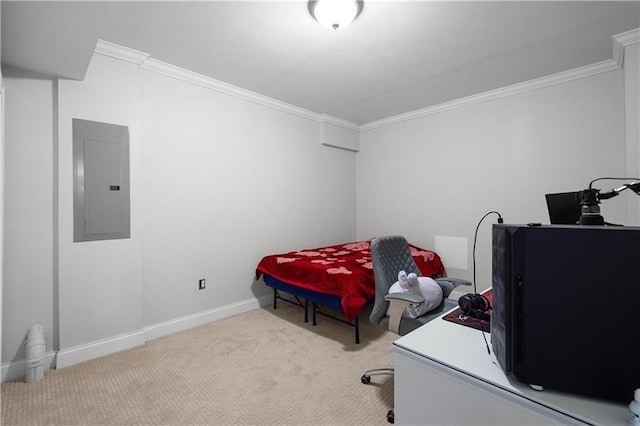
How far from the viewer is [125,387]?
1916 mm

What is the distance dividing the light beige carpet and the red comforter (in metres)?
0.44

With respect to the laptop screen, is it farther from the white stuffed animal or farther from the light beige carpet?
the light beige carpet

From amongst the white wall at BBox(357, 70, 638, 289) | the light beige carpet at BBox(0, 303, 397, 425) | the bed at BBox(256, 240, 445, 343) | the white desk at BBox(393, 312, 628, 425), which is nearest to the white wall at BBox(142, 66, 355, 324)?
the bed at BBox(256, 240, 445, 343)

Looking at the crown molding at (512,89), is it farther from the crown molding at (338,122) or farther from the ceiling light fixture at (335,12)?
the ceiling light fixture at (335,12)

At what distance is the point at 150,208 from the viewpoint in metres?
2.65

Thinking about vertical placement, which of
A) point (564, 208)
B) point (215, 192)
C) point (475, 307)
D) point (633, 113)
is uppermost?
point (633, 113)

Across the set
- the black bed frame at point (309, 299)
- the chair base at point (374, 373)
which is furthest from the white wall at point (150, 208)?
the chair base at point (374, 373)

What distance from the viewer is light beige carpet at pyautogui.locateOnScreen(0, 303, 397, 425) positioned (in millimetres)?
1656

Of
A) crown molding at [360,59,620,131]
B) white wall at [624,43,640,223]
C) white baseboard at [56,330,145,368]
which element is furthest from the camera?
crown molding at [360,59,620,131]

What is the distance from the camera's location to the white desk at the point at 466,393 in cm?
75

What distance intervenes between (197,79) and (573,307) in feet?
11.1

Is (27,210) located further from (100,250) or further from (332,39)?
(332,39)

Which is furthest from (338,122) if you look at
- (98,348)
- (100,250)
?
(98,348)

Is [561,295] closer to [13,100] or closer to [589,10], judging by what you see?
[589,10]
